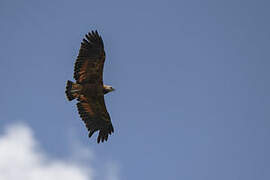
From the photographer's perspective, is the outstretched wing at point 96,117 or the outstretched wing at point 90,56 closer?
the outstretched wing at point 90,56

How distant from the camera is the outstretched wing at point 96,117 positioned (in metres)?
24.6

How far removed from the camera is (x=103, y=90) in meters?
24.1

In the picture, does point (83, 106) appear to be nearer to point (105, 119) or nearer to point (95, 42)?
point (105, 119)

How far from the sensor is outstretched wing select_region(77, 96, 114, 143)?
2464 centimetres

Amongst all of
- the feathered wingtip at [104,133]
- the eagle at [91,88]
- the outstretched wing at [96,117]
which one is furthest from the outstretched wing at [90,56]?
the feathered wingtip at [104,133]

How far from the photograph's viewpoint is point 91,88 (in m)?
23.9

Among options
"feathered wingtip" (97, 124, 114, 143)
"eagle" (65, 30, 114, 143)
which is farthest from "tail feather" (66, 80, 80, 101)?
"feathered wingtip" (97, 124, 114, 143)

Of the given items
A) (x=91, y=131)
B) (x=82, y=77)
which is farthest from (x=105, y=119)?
(x=82, y=77)

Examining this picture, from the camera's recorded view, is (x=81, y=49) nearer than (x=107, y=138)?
Yes

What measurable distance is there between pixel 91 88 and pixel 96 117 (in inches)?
66.1

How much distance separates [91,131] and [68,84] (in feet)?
8.18

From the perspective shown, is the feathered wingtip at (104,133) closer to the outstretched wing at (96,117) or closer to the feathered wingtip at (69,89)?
the outstretched wing at (96,117)

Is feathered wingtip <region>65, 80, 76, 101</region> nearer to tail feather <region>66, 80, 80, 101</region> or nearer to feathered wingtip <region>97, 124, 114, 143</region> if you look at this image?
tail feather <region>66, 80, 80, 101</region>

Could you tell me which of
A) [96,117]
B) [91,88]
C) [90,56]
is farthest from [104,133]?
[90,56]
